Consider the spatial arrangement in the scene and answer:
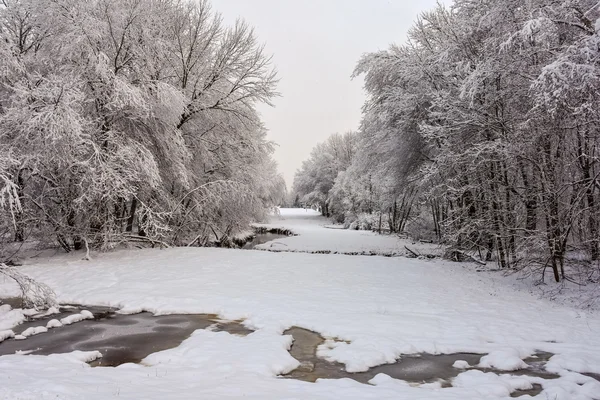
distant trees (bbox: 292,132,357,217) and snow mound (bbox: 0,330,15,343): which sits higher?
distant trees (bbox: 292,132,357,217)

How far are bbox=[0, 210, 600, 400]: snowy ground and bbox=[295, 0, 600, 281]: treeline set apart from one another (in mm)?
1732

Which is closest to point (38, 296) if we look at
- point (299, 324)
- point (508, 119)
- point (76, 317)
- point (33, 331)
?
point (76, 317)

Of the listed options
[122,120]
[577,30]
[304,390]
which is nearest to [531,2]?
[577,30]

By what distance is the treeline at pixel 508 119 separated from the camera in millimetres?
7379

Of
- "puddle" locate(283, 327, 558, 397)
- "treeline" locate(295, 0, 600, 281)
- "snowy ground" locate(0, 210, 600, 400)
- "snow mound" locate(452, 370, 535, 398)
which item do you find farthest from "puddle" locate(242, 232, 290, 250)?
"snow mound" locate(452, 370, 535, 398)

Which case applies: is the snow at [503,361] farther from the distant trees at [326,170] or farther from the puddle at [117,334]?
the distant trees at [326,170]

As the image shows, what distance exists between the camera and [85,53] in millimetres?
12219

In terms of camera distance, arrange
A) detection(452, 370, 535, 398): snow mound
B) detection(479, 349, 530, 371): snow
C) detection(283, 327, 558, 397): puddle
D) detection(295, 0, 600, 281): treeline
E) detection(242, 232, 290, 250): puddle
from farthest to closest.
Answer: detection(242, 232, 290, 250): puddle
detection(295, 0, 600, 281): treeline
detection(479, 349, 530, 371): snow
detection(283, 327, 558, 397): puddle
detection(452, 370, 535, 398): snow mound

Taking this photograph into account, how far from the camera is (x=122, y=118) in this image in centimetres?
1303

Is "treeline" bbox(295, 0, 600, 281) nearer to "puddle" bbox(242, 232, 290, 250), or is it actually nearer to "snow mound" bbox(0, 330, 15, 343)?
"snow mound" bbox(0, 330, 15, 343)

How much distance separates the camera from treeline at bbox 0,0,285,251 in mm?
10820

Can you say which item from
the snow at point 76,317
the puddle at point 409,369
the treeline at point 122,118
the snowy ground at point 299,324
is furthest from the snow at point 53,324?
the puddle at point 409,369

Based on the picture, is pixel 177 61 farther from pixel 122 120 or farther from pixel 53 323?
pixel 53 323

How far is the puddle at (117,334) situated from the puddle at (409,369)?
5.14ft
